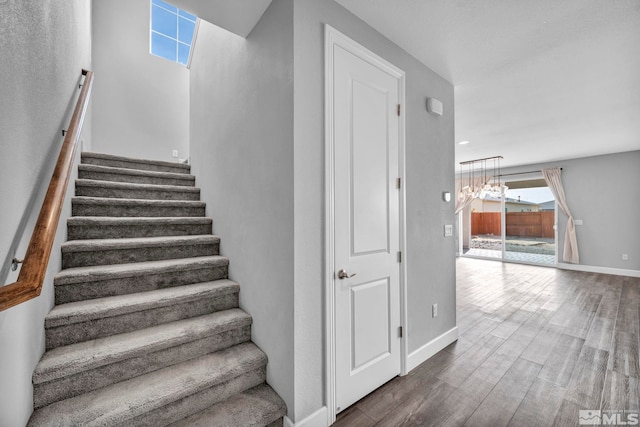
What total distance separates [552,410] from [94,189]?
13.9 feet

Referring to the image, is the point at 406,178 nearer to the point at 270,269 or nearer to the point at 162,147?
the point at 270,269

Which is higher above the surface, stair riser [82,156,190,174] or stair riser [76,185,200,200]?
stair riser [82,156,190,174]

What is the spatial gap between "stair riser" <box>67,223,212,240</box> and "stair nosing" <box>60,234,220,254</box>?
0.19 ft

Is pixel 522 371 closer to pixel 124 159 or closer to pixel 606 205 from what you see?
pixel 124 159

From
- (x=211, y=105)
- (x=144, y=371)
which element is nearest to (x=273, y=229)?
(x=144, y=371)

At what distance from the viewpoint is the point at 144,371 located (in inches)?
62.1

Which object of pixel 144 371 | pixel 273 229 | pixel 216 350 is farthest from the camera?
pixel 216 350

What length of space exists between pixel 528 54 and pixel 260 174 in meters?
2.59

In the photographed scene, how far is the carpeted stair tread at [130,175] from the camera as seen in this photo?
276 cm

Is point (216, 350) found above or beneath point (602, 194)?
beneath

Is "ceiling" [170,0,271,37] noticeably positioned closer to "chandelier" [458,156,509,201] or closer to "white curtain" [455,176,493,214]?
"chandelier" [458,156,509,201]

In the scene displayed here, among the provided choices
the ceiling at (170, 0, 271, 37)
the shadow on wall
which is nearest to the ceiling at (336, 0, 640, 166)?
the ceiling at (170, 0, 271, 37)

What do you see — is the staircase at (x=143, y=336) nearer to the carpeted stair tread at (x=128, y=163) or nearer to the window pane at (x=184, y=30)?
the carpeted stair tread at (x=128, y=163)

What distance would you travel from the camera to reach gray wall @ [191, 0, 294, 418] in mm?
1598
